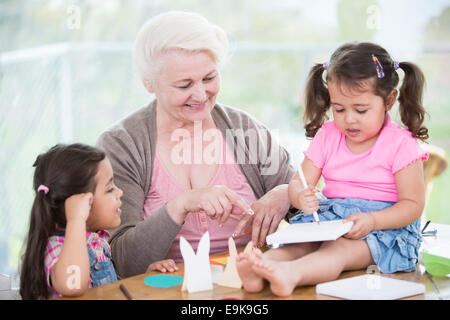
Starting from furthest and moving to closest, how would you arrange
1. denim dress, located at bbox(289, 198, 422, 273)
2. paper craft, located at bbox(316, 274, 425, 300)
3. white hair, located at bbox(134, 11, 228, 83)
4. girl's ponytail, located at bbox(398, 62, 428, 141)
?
white hair, located at bbox(134, 11, 228, 83), girl's ponytail, located at bbox(398, 62, 428, 141), denim dress, located at bbox(289, 198, 422, 273), paper craft, located at bbox(316, 274, 425, 300)

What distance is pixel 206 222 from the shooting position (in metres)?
1.76

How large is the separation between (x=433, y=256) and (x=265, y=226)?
1.49 ft

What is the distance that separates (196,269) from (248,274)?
4.6 inches

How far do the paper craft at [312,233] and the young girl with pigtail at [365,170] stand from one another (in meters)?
0.04

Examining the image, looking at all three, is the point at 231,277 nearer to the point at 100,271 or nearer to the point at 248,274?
the point at 248,274

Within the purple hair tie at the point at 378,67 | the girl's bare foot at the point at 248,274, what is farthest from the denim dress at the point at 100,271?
the purple hair tie at the point at 378,67

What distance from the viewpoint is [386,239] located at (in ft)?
4.58

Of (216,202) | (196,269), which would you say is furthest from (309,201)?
(196,269)

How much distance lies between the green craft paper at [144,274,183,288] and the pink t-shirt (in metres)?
0.49

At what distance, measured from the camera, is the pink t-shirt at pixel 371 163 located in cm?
147

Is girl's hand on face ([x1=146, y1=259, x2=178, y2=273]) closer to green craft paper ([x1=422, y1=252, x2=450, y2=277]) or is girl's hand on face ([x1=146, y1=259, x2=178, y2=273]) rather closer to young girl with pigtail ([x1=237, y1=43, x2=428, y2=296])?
young girl with pigtail ([x1=237, y1=43, x2=428, y2=296])

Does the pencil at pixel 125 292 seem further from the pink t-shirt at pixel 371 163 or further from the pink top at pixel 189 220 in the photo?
the pink t-shirt at pixel 371 163

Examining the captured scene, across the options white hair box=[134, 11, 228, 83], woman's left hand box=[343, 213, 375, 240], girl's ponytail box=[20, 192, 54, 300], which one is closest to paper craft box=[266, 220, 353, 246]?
woman's left hand box=[343, 213, 375, 240]

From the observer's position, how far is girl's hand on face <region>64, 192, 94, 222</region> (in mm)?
1273
